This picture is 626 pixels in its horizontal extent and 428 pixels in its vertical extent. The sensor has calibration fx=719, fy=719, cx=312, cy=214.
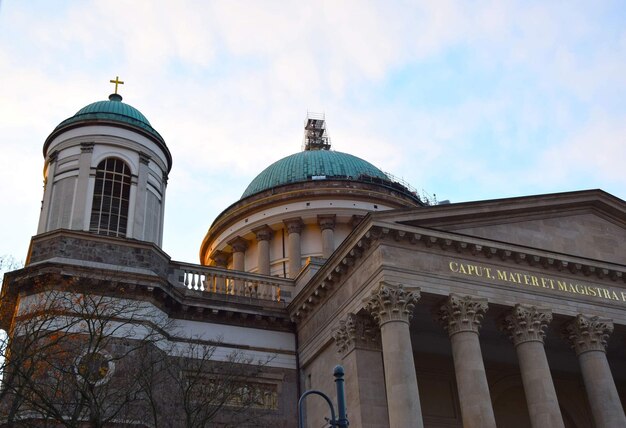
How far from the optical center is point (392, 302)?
21.5 metres

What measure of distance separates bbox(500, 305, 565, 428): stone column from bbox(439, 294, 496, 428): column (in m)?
1.42

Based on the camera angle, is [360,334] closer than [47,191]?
Yes

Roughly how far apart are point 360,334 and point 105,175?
40.1 feet

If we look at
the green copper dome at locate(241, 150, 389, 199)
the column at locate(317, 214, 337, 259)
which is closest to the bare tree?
the column at locate(317, 214, 337, 259)

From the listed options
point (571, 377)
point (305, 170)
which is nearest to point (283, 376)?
point (571, 377)

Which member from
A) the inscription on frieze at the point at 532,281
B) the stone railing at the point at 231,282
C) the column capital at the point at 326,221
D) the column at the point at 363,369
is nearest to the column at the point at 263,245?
the column capital at the point at 326,221

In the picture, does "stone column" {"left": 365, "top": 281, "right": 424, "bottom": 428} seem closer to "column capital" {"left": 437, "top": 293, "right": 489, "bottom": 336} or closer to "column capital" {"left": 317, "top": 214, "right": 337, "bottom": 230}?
"column capital" {"left": 437, "top": 293, "right": 489, "bottom": 336}

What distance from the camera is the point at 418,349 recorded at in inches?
1065

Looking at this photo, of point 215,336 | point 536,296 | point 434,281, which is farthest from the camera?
point 215,336

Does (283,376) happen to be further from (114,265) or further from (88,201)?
(88,201)

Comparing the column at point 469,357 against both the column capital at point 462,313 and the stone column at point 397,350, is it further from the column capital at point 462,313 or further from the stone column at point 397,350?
the stone column at point 397,350

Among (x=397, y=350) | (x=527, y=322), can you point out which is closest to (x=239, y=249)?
(x=527, y=322)

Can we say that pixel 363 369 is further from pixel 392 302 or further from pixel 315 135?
pixel 315 135

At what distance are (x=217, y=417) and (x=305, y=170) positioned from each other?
69.3ft
